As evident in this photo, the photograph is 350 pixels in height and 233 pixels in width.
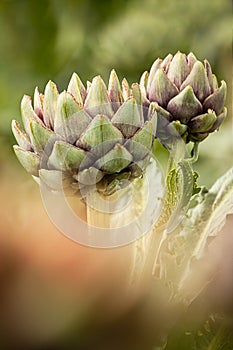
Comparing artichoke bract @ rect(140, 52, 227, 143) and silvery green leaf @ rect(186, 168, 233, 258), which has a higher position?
artichoke bract @ rect(140, 52, 227, 143)

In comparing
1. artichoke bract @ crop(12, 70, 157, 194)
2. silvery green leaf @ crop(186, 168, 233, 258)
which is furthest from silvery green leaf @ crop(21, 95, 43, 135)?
silvery green leaf @ crop(186, 168, 233, 258)

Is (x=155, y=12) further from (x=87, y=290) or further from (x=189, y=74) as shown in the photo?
(x=87, y=290)

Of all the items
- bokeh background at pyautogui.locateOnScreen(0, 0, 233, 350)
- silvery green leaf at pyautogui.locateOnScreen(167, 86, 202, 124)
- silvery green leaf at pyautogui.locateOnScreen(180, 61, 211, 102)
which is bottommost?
bokeh background at pyautogui.locateOnScreen(0, 0, 233, 350)

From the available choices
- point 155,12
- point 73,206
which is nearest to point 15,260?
point 73,206

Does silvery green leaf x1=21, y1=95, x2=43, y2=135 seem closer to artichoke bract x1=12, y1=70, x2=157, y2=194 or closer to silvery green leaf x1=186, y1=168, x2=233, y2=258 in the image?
artichoke bract x1=12, y1=70, x2=157, y2=194

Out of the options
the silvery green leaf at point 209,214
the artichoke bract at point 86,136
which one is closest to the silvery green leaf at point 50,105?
the artichoke bract at point 86,136

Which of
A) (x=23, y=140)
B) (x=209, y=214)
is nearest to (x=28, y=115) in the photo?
(x=23, y=140)

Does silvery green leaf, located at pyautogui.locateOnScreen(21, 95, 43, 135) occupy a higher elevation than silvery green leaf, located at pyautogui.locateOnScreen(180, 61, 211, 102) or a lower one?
lower

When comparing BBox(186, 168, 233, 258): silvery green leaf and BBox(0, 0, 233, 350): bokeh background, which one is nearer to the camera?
BBox(0, 0, 233, 350): bokeh background
